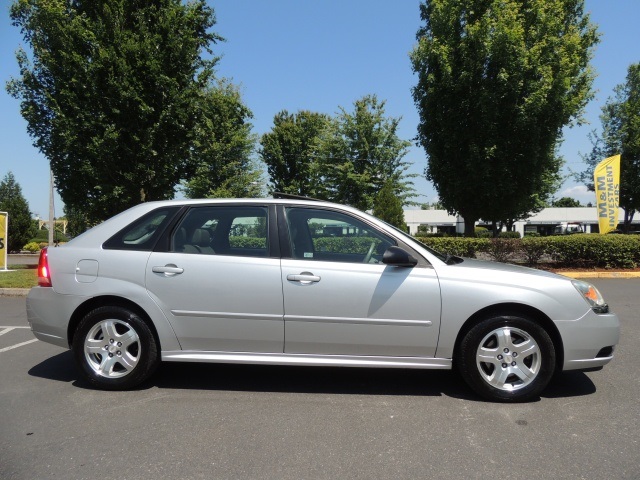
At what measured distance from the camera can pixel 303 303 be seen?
387 cm

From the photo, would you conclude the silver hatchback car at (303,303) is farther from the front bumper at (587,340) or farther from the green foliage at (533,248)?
the green foliage at (533,248)

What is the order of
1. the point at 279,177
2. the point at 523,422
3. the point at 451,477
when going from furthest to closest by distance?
the point at 279,177 → the point at 523,422 → the point at 451,477

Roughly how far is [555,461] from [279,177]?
4120cm

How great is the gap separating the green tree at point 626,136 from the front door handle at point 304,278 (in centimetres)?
3235

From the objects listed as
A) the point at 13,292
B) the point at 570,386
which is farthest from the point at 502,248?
the point at 13,292

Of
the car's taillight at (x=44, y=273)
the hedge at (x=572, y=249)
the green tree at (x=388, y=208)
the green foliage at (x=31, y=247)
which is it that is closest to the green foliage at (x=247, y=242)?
the car's taillight at (x=44, y=273)

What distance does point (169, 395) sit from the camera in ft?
13.2

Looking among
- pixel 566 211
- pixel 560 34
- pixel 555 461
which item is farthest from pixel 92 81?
pixel 566 211

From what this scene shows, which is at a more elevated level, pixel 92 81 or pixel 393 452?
pixel 92 81

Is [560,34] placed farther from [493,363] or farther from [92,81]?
[493,363]

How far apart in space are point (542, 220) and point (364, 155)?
41198 mm

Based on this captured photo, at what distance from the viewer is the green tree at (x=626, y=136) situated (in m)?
29.9

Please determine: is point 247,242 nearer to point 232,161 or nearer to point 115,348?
point 115,348

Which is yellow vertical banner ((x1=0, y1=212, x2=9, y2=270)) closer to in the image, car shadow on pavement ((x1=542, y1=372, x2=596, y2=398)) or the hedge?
the hedge
